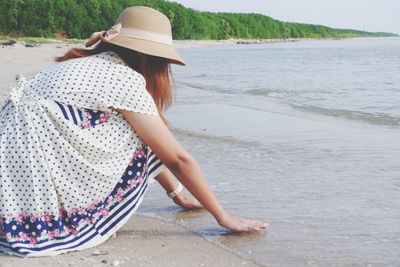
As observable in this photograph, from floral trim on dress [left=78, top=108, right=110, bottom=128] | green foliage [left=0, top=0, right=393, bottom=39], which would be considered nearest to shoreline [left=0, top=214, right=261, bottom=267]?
floral trim on dress [left=78, top=108, right=110, bottom=128]

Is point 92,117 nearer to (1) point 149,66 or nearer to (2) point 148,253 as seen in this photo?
(1) point 149,66

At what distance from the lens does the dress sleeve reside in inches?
86.2

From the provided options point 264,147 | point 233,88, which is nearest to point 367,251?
point 264,147

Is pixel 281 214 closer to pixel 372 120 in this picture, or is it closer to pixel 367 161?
pixel 367 161

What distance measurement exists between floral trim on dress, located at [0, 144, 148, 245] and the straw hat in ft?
1.25

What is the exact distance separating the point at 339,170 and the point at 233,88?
7.88 m

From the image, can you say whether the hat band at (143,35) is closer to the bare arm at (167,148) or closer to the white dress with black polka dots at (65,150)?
the white dress with black polka dots at (65,150)

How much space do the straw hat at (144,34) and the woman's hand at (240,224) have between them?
2.28ft

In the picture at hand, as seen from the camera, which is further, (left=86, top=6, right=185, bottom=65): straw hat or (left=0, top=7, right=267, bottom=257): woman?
(left=86, top=6, right=185, bottom=65): straw hat

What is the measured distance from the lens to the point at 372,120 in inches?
254

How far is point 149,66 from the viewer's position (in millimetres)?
2355

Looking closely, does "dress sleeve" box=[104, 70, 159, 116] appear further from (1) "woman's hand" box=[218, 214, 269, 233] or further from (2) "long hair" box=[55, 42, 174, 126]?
(1) "woman's hand" box=[218, 214, 269, 233]

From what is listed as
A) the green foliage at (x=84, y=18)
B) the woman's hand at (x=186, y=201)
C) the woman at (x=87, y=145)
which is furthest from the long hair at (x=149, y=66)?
the green foliage at (x=84, y=18)

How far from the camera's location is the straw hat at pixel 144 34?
7.39ft
